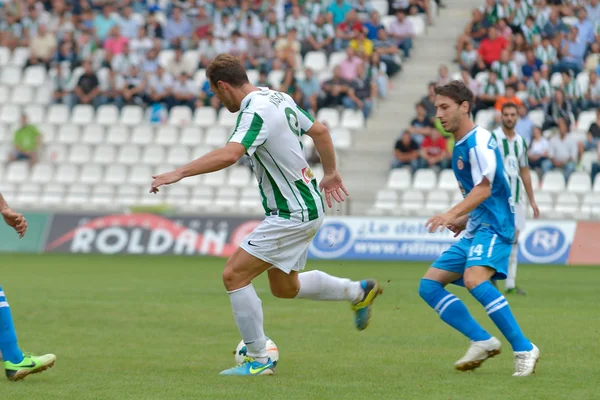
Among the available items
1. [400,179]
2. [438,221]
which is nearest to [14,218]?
[438,221]

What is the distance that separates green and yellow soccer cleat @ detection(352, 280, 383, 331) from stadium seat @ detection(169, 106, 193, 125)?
1906 centimetres

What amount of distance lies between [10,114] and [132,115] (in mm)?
3474

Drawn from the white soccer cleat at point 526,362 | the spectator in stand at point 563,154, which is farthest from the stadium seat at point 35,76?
the white soccer cleat at point 526,362

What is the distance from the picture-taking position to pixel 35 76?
2978 cm

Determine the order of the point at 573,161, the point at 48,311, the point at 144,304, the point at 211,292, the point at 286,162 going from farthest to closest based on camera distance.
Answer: the point at 573,161 → the point at 211,292 → the point at 144,304 → the point at 48,311 → the point at 286,162

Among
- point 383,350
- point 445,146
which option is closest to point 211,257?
point 445,146

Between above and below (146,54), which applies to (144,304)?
below

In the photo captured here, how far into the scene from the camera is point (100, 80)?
95.3ft

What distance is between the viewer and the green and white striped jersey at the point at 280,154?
794 centimetres

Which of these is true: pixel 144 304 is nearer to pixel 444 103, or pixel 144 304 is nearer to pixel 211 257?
pixel 444 103

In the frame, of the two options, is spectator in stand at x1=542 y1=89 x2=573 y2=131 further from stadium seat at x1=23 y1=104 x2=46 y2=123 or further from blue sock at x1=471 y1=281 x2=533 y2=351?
blue sock at x1=471 y1=281 x2=533 y2=351

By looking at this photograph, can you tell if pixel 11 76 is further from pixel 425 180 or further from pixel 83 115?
pixel 425 180

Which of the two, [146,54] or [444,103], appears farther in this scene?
[146,54]

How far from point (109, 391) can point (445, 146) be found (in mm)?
17377
